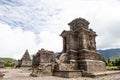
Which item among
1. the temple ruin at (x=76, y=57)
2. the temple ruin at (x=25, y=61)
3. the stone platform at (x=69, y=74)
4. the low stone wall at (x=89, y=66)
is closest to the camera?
the stone platform at (x=69, y=74)

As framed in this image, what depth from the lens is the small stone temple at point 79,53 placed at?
63.9 feet

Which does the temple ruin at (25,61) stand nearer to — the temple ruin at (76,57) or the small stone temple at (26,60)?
the small stone temple at (26,60)

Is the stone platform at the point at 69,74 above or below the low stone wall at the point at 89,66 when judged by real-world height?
below

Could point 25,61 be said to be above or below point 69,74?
above

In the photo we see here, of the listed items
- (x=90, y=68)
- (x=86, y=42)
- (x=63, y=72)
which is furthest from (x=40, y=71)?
(x=86, y=42)

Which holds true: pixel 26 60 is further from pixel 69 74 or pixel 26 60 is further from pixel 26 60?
pixel 69 74

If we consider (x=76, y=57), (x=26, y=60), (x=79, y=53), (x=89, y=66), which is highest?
(x=79, y=53)

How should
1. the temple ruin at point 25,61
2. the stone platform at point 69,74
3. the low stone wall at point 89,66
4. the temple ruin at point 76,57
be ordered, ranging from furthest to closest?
the temple ruin at point 25,61 → the low stone wall at point 89,66 → the temple ruin at point 76,57 → the stone platform at point 69,74

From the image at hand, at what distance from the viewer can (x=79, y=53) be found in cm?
2167

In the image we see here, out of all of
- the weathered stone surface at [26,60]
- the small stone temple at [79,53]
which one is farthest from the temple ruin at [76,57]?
the weathered stone surface at [26,60]

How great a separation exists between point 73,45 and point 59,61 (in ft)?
12.7

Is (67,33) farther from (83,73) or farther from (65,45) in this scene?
(83,73)

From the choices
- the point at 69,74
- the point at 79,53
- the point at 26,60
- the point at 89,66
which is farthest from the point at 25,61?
the point at 69,74

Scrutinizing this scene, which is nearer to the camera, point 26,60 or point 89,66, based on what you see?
point 89,66
